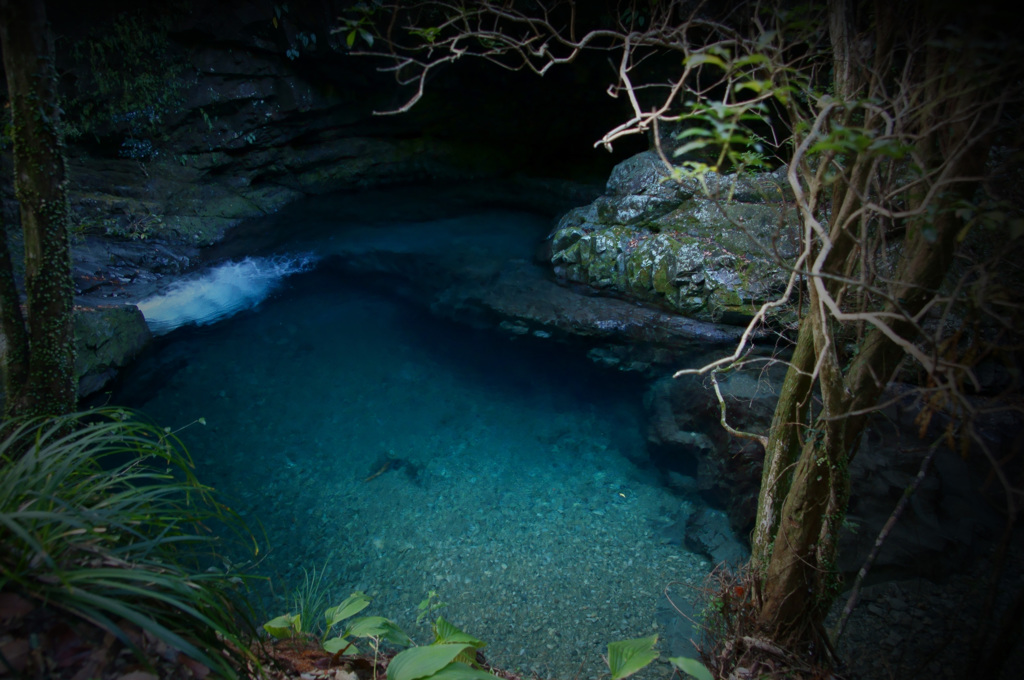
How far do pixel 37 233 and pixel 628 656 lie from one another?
3.60m

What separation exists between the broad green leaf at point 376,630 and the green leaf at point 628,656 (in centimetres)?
78

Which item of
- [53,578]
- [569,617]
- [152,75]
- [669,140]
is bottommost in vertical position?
[569,617]

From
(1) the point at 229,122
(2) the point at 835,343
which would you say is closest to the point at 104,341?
(1) the point at 229,122

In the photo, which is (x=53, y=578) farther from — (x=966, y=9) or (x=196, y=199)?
(x=196, y=199)

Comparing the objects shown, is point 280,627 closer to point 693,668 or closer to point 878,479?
point 693,668

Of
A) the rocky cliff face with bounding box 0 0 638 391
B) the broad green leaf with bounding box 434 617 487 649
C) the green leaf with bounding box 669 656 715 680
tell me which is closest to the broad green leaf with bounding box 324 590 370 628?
the broad green leaf with bounding box 434 617 487 649

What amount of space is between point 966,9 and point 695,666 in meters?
2.13

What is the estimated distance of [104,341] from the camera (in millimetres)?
5121

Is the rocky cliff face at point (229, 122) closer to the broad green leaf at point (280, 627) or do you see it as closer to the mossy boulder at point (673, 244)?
the mossy boulder at point (673, 244)

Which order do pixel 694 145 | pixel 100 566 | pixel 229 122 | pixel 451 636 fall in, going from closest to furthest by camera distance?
pixel 694 145
pixel 100 566
pixel 451 636
pixel 229 122

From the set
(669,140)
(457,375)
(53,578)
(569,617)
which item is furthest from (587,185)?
(53,578)

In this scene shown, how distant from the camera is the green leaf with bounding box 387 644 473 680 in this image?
1.79 metres

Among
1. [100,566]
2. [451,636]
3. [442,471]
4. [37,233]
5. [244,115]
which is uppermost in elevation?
[244,115]

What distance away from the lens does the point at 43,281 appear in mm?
2867
